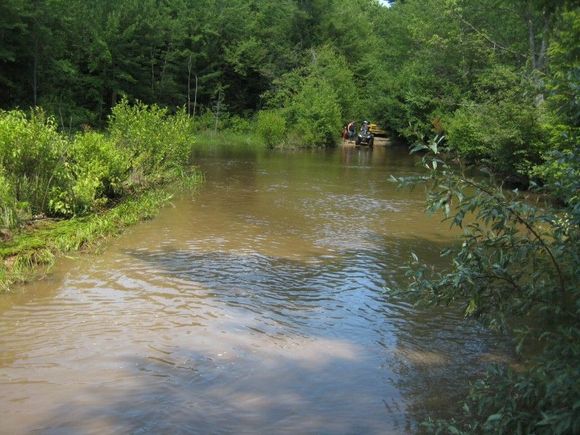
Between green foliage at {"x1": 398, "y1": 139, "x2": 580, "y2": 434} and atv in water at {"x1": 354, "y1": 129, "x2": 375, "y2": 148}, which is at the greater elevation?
atv in water at {"x1": 354, "y1": 129, "x2": 375, "y2": 148}

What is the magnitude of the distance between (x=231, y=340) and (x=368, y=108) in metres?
40.0

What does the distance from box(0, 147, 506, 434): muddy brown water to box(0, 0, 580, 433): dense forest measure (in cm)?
75

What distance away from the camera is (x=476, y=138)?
2048 cm

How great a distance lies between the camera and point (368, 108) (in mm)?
44125

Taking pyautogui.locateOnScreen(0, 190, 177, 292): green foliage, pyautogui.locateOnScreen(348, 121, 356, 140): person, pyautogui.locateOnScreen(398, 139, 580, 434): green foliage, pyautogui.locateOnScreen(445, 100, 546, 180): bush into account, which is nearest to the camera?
pyautogui.locateOnScreen(398, 139, 580, 434): green foliage

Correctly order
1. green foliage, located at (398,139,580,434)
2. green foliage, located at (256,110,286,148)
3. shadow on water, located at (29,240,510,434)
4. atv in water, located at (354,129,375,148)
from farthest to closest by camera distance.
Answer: atv in water, located at (354,129,375,148) < green foliage, located at (256,110,286,148) < shadow on water, located at (29,240,510,434) < green foliage, located at (398,139,580,434)

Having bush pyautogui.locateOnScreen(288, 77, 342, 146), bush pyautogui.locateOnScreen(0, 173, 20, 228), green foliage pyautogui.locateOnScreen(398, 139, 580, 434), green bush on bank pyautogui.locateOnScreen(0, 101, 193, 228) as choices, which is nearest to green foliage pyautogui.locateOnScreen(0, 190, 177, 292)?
bush pyautogui.locateOnScreen(0, 173, 20, 228)

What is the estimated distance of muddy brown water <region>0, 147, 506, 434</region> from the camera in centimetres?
445

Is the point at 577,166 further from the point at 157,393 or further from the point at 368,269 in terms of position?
the point at 368,269

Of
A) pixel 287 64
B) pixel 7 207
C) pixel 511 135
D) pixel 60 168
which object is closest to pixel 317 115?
pixel 287 64

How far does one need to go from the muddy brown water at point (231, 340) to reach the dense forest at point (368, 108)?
2.46 feet

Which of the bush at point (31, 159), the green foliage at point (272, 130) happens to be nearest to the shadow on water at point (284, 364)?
the bush at point (31, 159)

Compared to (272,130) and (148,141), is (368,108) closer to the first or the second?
(272,130)

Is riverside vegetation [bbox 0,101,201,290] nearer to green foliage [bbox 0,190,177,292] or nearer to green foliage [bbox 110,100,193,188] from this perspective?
green foliage [bbox 0,190,177,292]
